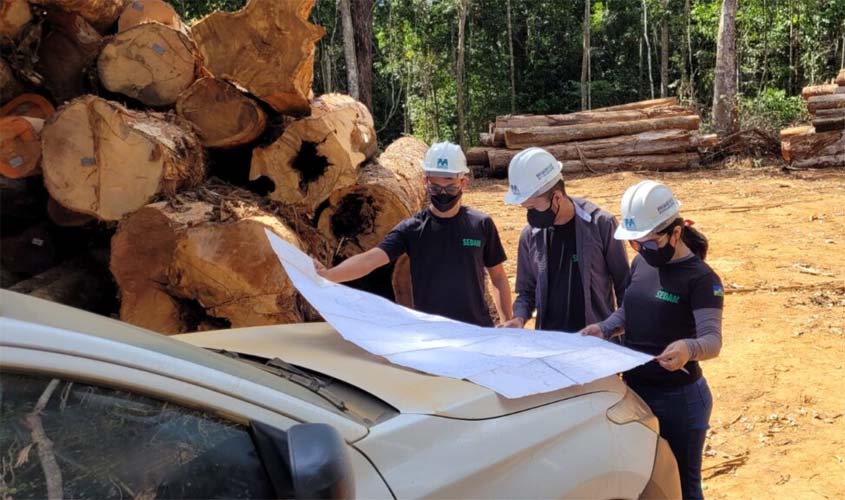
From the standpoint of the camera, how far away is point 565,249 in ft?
11.5

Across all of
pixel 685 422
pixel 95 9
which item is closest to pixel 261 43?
pixel 95 9

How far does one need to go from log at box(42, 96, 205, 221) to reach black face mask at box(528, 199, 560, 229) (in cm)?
220

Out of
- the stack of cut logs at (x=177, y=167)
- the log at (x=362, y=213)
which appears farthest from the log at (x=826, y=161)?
the log at (x=362, y=213)

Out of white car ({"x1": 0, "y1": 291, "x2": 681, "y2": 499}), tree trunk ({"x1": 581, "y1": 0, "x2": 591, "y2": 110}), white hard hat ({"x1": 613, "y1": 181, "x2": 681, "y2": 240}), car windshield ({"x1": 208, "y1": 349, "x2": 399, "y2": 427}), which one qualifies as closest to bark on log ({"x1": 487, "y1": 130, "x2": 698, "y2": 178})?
tree trunk ({"x1": 581, "y1": 0, "x2": 591, "y2": 110})

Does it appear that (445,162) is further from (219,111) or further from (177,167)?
(219,111)

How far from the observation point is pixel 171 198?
440cm

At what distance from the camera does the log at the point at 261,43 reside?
4.76 m

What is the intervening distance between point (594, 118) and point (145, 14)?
538 inches

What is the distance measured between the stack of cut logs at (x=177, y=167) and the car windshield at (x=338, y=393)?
1.99 meters

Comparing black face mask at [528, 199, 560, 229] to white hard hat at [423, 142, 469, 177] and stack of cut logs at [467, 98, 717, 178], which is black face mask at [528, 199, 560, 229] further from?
stack of cut logs at [467, 98, 717, 178]

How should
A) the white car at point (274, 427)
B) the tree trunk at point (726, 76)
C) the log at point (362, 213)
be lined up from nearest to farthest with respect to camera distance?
the white car at point (274, 427) < the log at point (362, 213) < the tree trunk at point (726, 76)

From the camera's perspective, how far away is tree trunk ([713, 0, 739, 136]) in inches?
672

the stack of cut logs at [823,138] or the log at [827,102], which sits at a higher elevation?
the log at [827,102]

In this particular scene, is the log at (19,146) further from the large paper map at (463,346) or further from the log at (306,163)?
the large paper map at (463,346)
